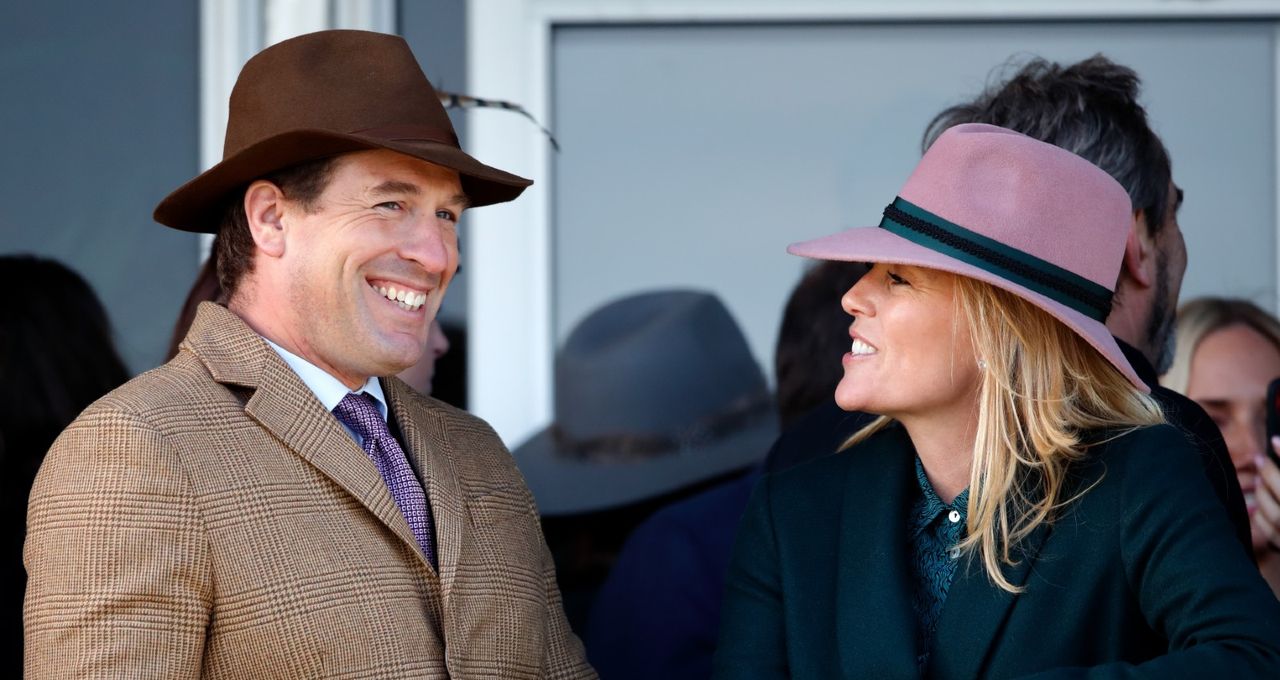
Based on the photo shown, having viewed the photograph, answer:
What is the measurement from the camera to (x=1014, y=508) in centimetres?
218

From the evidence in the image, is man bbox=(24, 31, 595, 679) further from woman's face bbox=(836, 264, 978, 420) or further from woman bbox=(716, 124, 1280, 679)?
woman's face bbox=(836, 264, 978, 420)

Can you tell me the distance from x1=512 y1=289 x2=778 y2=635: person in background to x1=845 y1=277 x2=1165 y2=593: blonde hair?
1.88 meters

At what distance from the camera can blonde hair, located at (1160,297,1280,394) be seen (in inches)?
143

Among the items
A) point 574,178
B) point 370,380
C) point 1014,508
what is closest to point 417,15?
point 574,178

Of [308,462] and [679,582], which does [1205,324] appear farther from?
[308,462]

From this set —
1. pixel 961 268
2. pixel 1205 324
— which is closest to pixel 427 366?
pixel 961 268

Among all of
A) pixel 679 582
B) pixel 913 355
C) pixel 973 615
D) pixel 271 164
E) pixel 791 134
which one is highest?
pixel 791 134

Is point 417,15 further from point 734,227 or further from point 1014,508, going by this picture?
point 1014,508

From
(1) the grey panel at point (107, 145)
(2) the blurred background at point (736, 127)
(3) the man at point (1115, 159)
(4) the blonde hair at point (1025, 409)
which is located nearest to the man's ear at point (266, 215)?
(3) the man at point (1115, 159)

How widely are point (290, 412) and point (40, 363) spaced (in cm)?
111

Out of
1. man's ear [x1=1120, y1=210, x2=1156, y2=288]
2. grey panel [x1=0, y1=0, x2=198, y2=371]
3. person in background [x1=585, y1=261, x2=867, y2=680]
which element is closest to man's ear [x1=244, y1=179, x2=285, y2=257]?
person in background [x1=585, y1=261, x2=867, y2=680]

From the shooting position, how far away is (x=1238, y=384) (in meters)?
3.55

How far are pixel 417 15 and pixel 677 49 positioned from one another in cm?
73

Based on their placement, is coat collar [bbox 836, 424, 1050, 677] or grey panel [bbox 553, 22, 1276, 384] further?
grey panel [bbox 553, 22, 1276, 384]
